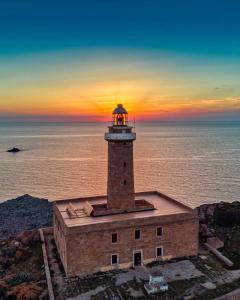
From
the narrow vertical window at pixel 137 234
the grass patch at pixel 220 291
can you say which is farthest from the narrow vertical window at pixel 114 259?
the grass patch at pixel 220 291

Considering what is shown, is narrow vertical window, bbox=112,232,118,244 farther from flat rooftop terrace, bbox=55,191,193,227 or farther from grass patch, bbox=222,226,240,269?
grass patch, bbox=222,226,240,269

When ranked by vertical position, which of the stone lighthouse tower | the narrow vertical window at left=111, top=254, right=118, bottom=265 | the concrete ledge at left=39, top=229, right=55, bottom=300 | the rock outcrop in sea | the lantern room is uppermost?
the lantern room

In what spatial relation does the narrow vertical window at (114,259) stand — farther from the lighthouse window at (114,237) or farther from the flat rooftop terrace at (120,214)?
the flat rooftop terrace at (120,214)

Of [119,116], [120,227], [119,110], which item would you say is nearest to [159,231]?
[120,227]

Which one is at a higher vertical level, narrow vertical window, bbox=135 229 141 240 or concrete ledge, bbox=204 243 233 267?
narrow vertical window, bbox=135 229 141 240

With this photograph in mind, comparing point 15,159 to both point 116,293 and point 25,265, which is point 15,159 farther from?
point 116,293

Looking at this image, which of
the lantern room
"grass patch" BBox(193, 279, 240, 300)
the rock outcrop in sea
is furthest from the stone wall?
the rock outcrop in sea

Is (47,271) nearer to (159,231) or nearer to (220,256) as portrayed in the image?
(159,231)
